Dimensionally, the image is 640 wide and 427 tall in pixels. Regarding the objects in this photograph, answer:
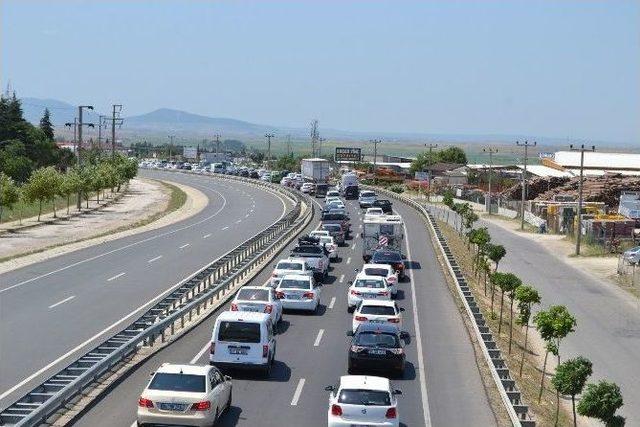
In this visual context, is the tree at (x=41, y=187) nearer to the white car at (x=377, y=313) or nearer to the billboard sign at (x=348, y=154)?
the white car at (x=377, y=313)

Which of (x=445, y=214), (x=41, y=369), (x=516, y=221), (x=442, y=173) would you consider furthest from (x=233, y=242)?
(x=442, y=173)

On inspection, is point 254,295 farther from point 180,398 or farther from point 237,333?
point 180,398

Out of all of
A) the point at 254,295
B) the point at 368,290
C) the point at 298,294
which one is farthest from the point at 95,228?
the point at 254,295

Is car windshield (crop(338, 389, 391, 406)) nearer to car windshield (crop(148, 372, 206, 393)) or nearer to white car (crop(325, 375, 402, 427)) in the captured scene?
white car (crop(325, 375, 402, 427))

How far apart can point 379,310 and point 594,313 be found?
22.4m

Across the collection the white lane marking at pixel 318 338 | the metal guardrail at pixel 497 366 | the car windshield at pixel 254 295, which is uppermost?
the car windshield at pixel 254 295

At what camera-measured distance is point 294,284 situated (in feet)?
114

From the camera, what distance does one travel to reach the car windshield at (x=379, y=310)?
1163 inches

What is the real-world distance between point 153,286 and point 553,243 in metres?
48.9

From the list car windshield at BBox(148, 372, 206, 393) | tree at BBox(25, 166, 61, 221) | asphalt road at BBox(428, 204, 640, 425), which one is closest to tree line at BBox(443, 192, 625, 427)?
asphalt road at BBox(428, 204, 640, 425)

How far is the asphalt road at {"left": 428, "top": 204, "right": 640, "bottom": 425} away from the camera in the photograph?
3566 centimetres

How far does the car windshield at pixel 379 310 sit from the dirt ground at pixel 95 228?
22733mm

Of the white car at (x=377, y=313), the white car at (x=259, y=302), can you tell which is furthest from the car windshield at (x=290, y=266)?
the white car at (x=377, y=313)

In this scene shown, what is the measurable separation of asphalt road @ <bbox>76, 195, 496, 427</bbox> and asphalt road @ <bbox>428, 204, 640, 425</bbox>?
230 inches
